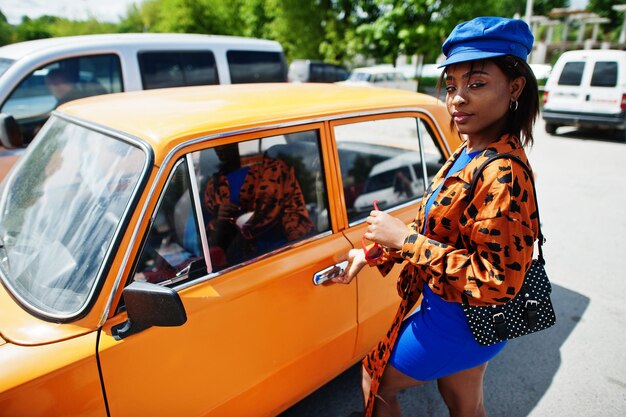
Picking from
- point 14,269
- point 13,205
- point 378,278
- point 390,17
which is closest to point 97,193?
point 14,269

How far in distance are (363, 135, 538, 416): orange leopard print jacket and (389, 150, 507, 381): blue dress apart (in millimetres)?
110

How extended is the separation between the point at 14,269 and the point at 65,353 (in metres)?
0.54

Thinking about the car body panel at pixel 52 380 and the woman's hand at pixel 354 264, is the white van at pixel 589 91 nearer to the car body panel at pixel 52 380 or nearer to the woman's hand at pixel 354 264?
the woman's hand at pixel 354 264

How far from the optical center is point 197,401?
5.34 ft

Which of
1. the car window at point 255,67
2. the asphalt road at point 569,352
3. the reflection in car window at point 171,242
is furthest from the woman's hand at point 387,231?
the car window at point 255,67

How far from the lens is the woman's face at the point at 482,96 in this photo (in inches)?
50.2

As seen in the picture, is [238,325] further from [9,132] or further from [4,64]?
[4,64]

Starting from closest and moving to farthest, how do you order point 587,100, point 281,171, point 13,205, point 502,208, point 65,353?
point 502,208 < point 65,353 < point 13,205 < point 281,171 < point 587,100

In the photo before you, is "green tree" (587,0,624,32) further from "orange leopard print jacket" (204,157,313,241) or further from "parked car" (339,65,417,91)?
"orange leopard print jacket" (204,157,313,241)

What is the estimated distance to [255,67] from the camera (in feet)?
20.1

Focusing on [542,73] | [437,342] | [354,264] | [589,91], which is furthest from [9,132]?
[542,73]

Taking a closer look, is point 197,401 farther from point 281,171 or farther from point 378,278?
point 281,171

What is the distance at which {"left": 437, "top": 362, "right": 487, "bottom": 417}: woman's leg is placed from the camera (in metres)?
1.63

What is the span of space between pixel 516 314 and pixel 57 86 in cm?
461
